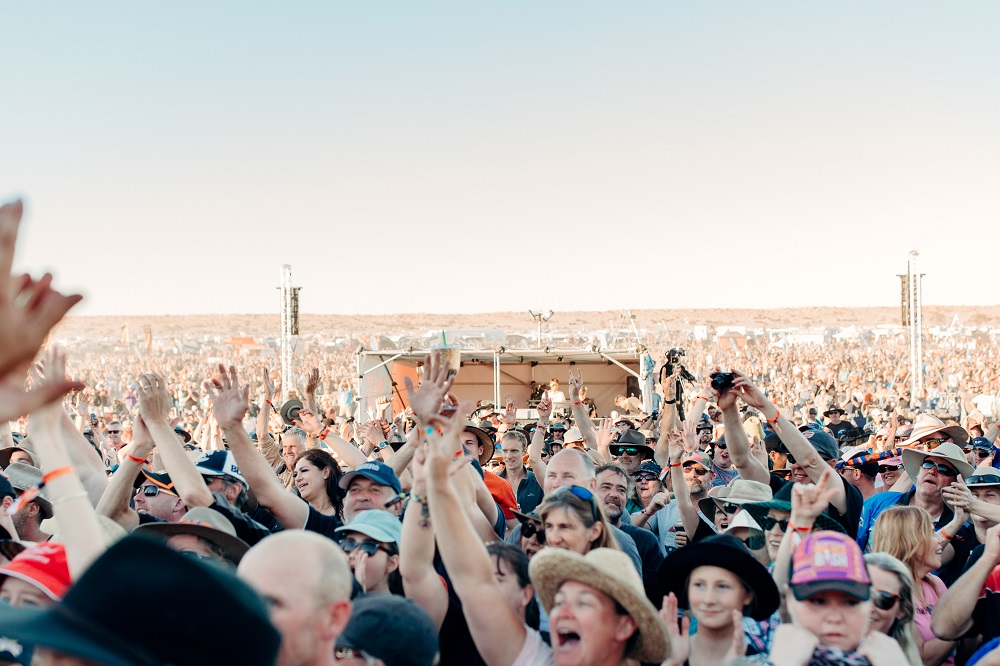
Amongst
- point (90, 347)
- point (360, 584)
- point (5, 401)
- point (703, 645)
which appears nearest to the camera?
point (5, 401)

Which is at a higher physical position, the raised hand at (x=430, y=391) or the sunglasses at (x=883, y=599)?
the raised hand at (x=430, y=391)

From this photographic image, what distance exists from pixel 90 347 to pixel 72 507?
7343 centimetres

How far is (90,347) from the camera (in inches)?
2761

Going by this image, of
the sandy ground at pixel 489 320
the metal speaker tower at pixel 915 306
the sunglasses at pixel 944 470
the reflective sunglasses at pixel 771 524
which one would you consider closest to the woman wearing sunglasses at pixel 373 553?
the reflective sunglasses at pixel 771 524

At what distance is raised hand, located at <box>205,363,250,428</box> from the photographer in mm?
4508

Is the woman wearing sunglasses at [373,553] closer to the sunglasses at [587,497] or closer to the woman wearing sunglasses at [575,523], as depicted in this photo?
the woman wearing sunglasses at [575,523]

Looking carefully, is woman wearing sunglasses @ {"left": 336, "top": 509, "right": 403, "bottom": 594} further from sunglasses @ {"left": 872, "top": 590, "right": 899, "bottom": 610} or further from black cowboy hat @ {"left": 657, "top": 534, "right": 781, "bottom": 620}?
sunglasses @ {"left": 872, "top": 590, "right": 899, "bottom": 610}

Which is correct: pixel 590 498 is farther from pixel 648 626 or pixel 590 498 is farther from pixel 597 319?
pixel 597 319

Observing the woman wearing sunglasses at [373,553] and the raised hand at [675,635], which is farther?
the woman wearing sunglasses at [373,553]

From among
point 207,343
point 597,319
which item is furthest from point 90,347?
point 597,319

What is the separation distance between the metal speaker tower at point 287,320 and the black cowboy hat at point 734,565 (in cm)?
1439

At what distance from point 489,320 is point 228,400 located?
317ft

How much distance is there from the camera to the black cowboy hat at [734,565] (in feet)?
11.9

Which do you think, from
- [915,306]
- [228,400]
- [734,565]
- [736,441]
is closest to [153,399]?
[228,400]
